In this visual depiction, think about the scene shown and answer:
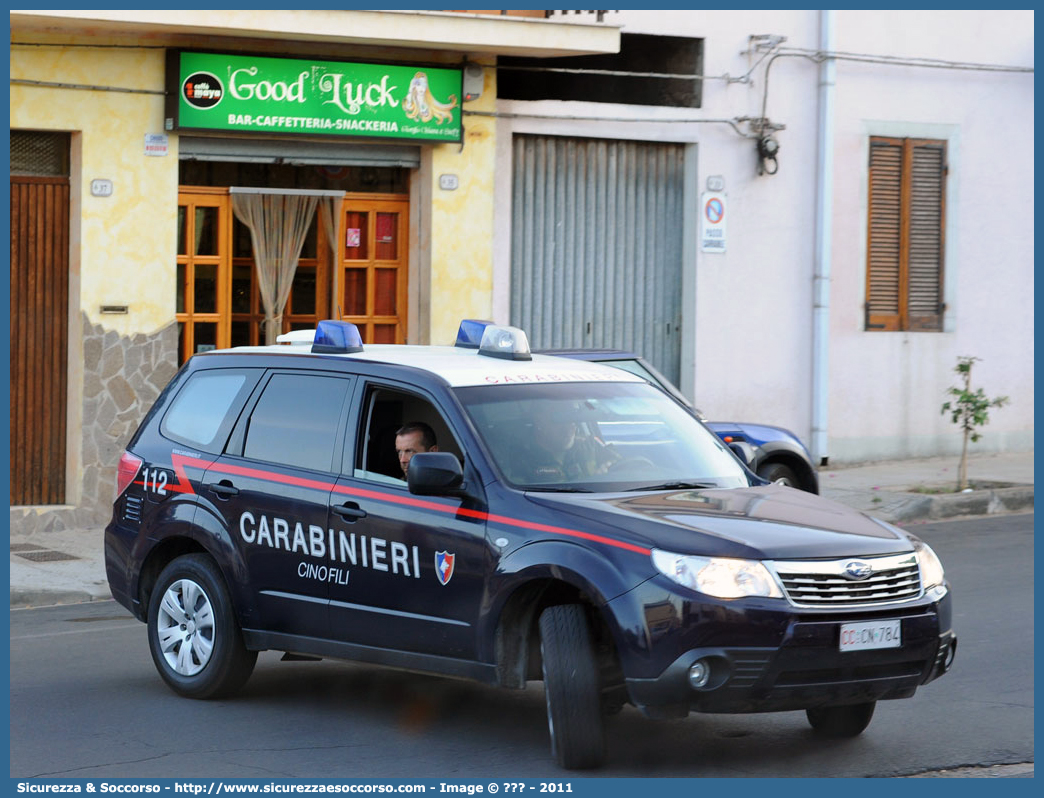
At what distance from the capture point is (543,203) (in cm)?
1686

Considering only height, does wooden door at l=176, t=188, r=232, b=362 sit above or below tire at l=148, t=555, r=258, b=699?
above

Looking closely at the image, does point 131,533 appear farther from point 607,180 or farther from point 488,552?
point 607,180

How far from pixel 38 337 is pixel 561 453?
8713 millimetres

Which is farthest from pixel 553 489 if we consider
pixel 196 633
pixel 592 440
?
pixel 196 633

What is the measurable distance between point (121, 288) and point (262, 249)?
1612mm

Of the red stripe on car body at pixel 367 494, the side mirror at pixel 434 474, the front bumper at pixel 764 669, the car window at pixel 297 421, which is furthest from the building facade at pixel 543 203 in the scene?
the front bumper at pixel 764 669

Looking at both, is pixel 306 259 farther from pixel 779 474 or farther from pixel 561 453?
pixel 561 453

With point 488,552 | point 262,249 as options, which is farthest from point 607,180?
point 488,552

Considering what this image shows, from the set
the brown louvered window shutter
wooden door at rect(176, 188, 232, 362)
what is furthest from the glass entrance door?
the brown louvered window shutter

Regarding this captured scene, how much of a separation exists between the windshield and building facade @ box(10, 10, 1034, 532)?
25.7 feet

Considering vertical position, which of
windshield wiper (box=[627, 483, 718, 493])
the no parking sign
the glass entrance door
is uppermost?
the no parking sign

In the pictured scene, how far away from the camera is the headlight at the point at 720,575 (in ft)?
19.8

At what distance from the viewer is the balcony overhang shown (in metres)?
13.8

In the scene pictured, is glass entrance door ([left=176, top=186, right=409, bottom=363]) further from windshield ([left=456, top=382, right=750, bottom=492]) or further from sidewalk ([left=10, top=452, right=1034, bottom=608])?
windshield ([left=456, top=382, right=750, bottom=492])
